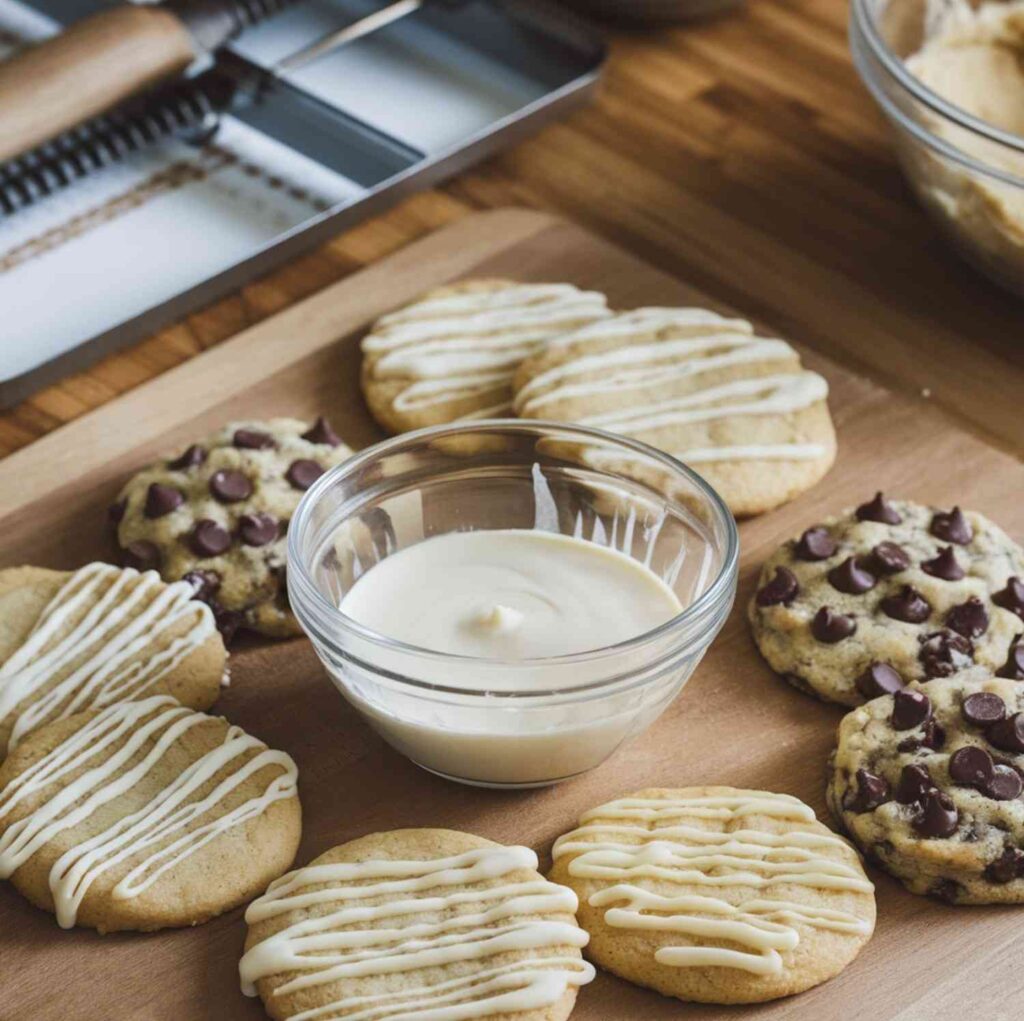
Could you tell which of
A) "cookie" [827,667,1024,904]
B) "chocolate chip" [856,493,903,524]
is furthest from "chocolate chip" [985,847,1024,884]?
"chocolate chip" [856,493,903,524]

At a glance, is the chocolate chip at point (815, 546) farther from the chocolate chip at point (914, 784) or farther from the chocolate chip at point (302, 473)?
the chocolate chip at point (302, 473)

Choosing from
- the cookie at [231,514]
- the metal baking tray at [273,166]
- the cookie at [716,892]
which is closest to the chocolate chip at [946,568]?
the cookie at [716,892]

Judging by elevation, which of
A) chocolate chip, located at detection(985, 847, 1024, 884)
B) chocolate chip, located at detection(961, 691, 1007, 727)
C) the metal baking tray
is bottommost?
chocolate chip, located at detection(985, 847, 1024, 884)

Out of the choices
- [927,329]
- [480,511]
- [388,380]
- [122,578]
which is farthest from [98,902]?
[927,329]

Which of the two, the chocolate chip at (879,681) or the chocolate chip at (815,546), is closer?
the chocolate chip at (879,681)

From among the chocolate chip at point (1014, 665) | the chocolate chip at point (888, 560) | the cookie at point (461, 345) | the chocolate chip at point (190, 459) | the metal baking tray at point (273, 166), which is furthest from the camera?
the metal baking tray at point (273, 166)

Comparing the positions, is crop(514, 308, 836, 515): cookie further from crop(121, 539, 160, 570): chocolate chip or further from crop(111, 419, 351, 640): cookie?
crop(121, 539, 160, 570): chocolate chip

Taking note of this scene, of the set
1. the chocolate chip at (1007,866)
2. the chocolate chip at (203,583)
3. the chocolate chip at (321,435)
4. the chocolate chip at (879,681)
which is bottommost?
the chocolate chip at (1007,866)
